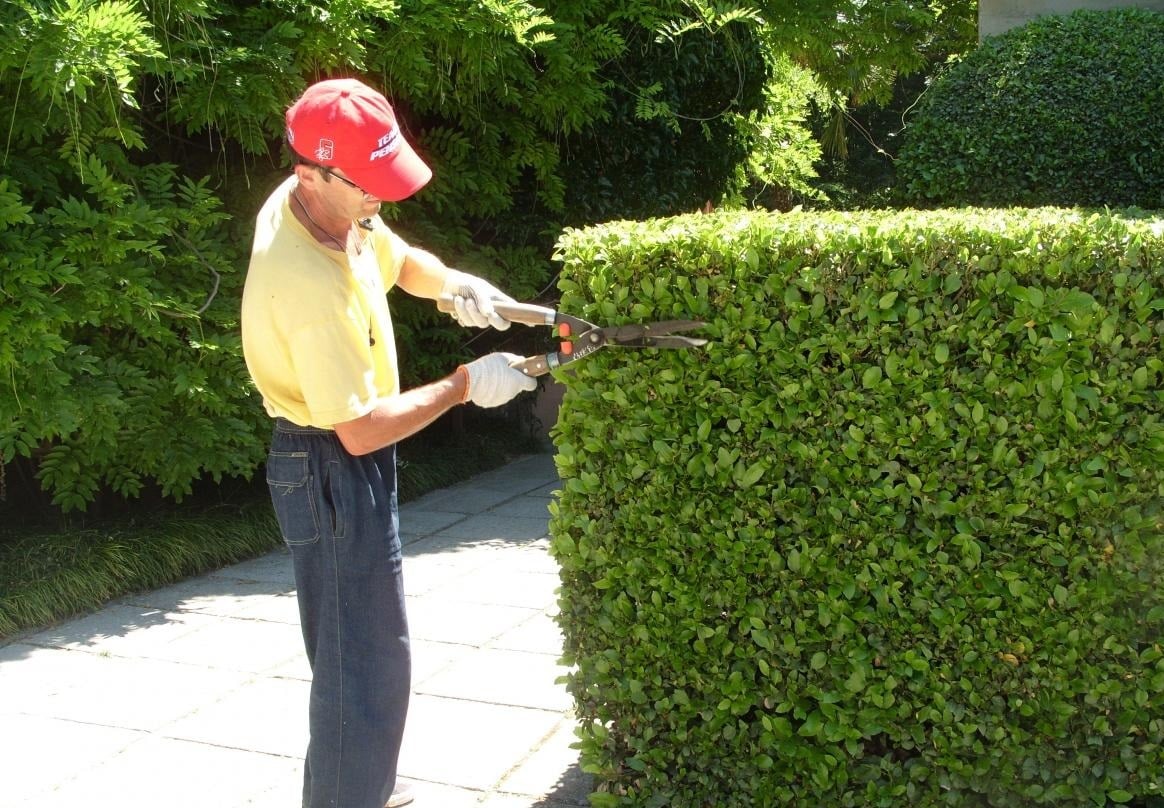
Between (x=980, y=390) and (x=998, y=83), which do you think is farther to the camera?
(x=998, y=83)

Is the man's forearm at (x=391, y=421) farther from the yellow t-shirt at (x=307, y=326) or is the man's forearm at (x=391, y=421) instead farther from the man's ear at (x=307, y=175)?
the man's ear at (x=307, y=175)

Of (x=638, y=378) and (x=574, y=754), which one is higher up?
(x=638, y=378)

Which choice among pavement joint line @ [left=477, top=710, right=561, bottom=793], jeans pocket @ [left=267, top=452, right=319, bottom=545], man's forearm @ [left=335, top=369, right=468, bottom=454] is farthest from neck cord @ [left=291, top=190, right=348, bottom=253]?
pavement joint line @ [left=477, top=710, right=561, bottom=793]

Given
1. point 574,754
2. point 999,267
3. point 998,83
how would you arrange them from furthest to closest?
point 998,83 < point 574,754 < point 999,267

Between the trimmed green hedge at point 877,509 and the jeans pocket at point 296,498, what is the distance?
26.7 inches

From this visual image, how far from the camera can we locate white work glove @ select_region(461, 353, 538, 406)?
3.00m

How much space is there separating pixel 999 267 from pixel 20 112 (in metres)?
4.28

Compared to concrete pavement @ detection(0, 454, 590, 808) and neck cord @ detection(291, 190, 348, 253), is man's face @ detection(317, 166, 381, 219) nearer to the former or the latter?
neck cord @ detection(291, 190, 348, 253)

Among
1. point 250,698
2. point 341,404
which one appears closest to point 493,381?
point 341,404

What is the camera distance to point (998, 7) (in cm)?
671

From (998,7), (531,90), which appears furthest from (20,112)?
(998,7)

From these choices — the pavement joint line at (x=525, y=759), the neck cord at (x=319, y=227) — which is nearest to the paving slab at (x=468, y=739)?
the pavement joint line at (x=525, y=759)

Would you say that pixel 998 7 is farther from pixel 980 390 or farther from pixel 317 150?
pixel 317 150

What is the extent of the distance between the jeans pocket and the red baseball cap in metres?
0.69
